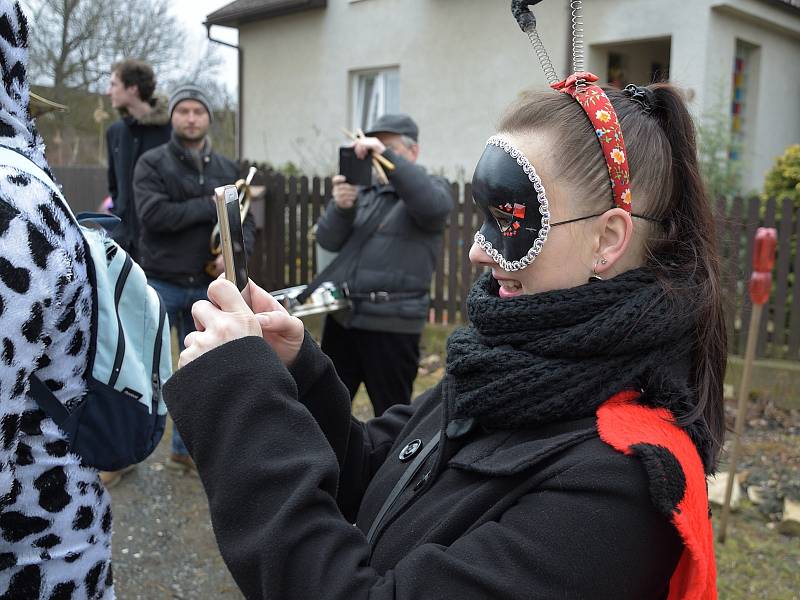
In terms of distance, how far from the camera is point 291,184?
27.4ft

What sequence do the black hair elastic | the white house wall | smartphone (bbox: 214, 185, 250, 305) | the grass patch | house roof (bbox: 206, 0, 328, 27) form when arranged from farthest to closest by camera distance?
house roof (bbox: 206, 0, 328, 27) < the white house wall < the grass patch < the black hair elastic < smartphone (bbox: 214, 185, 250, 305)

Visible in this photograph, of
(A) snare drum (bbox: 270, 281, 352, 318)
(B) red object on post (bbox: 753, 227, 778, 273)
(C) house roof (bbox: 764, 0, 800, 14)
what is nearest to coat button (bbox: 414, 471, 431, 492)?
(A) snare drum (bbox: 270, 281, 352, 318)

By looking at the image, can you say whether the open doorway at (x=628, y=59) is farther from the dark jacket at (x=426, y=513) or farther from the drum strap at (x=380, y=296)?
the dark jacket at (x=426, y=513)

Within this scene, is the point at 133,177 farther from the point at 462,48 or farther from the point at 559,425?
the point at 462,48

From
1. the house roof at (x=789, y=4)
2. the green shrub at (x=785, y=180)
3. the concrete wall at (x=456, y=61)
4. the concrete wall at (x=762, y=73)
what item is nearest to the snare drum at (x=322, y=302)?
the green shrub at (x=785, y=180)

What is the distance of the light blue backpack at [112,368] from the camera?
1.79 meters

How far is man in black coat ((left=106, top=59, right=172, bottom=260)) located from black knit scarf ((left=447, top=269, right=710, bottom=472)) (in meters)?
4.53

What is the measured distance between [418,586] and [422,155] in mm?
11936

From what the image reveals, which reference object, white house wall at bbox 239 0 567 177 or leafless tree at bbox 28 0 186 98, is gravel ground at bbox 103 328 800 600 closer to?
white house wall at bbox 239 0 567 177

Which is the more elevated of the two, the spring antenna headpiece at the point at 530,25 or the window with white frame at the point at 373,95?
the window with white frame at the point at 373,95

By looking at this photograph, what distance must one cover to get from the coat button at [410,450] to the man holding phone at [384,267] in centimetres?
252

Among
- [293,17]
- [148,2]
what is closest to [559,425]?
[293,17]

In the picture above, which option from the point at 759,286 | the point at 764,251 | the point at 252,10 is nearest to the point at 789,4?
the point at 764,251

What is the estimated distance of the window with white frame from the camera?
13617 millimetres
